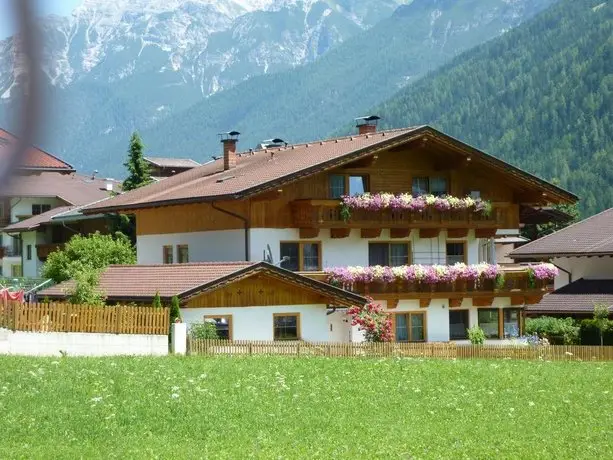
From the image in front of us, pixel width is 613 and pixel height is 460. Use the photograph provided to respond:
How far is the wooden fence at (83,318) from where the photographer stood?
3105cm

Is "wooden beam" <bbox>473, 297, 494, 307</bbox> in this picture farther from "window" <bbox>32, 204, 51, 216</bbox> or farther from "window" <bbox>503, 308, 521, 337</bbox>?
"window" <bbox>32, 204, 51, 216</bbox>

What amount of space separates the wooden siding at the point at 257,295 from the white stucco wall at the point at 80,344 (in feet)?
9.97

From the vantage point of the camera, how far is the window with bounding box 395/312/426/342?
143 ft

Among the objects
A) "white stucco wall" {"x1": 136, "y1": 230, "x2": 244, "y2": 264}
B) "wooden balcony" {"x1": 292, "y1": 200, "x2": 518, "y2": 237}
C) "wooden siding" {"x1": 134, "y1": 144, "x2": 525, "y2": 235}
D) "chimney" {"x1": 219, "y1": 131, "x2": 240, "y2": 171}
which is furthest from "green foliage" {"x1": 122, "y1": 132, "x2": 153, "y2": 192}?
"wooden balcony" {"x1": 292, "y1": 200, "x2": 518, "y2": 237}

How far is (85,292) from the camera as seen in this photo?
37.0m

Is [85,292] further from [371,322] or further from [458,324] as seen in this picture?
[458,324]

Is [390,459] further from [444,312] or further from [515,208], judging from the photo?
[515,208]

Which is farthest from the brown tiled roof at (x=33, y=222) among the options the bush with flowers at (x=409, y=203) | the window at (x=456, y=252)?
the bush with flowers at (x=409, y=203)

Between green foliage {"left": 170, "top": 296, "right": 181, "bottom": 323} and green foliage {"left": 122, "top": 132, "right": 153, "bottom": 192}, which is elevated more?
green foliage {"left": 122, "top": 132, "right": 153, "bottom": 192}

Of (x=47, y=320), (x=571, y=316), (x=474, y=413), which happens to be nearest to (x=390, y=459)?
(x=474, y=413)

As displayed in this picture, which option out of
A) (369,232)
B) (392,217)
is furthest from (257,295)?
(392,217)

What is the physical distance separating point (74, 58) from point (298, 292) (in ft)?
115

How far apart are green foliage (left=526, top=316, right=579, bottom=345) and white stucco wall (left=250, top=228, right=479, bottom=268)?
4754 millimetres

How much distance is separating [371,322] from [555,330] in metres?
13.9
